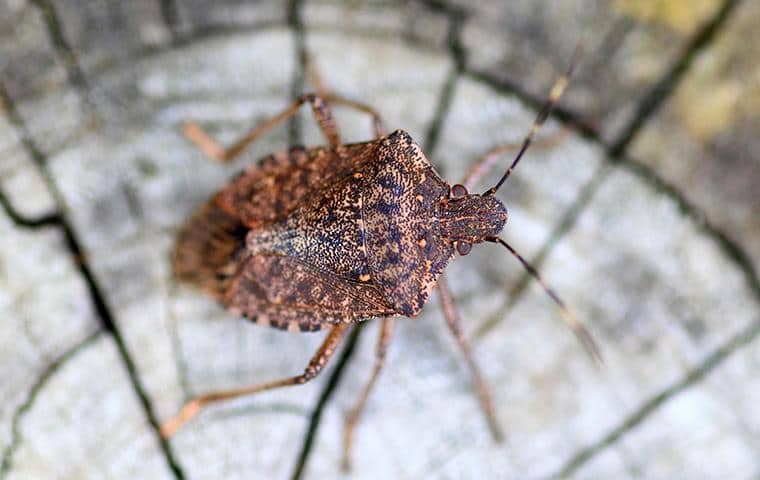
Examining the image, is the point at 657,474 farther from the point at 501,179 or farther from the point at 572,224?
the point at 501,179

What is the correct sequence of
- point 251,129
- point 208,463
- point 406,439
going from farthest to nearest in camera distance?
point 251,129 < point 406,439 < point 208,463

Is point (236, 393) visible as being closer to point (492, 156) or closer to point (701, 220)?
point (492, 156)

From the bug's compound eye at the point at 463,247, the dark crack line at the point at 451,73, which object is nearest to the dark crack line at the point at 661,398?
the bug's compound eye at the point at 463,247

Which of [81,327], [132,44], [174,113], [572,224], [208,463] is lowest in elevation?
[208,463]

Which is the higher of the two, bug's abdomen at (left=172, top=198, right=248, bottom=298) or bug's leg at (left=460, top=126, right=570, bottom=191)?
bug's leg at (left=460, top=126, right=570, bottom=191)

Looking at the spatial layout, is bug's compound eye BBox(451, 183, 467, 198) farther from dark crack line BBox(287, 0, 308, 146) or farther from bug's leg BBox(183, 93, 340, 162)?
dark crack line BBox(287, 0, 308, 146)

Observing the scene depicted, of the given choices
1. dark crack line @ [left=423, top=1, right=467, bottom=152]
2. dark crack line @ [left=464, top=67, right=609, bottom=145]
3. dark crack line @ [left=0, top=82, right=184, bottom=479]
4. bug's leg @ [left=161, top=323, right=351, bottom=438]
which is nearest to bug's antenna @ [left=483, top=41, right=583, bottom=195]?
dark crack line @ [left=464, top=67, right=609, bottom=145]

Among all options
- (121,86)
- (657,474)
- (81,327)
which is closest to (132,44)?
(121,86)
